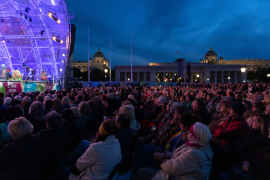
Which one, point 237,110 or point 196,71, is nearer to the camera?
point 237,110

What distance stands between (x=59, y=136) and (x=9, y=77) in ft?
65.6

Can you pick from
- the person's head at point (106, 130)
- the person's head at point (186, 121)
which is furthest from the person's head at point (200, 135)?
the person's head at point (106, 130)

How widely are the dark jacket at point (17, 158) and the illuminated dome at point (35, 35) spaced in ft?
62.9

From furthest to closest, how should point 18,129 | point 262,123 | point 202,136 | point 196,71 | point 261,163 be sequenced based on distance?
point 196,71, point 262,123, point 18,129, point 261,163, point 202,136

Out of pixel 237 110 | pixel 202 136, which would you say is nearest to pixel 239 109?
pixel 237 110

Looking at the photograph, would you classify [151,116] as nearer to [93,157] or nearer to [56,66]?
[93,157]

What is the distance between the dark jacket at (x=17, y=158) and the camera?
Answer: 9.20 feet

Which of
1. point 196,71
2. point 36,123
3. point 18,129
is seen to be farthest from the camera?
point 196,71

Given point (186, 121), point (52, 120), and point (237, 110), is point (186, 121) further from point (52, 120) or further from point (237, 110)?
point (52, 120)

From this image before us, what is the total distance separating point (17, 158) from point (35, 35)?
2503 centimetres

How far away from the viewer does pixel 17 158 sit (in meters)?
2.86

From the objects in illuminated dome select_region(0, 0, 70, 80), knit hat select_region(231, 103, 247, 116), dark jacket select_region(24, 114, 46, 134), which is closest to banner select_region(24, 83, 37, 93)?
illuminated dome select_region(0, 0, 70, 80)

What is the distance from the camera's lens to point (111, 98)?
34.9 feet

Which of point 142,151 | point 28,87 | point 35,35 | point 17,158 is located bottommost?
point 142,151
